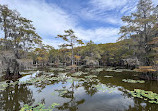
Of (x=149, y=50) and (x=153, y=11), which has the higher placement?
(x=153, y=11)

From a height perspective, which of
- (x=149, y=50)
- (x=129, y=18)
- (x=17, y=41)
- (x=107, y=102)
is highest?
(x=129, y=18)

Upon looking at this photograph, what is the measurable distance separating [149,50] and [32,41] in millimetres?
15490

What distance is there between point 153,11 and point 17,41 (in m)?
17.3

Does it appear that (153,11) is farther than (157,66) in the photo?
Yes

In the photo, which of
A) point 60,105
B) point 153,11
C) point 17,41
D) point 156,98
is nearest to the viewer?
point 60,105

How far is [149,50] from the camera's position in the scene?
983 centimetres

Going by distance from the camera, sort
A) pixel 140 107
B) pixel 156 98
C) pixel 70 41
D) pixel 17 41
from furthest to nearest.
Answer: pixel 70 41 < pixel 17 41 < pixel 156 98 < pixel 140 107

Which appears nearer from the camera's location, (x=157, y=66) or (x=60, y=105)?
(x=60, y=105)

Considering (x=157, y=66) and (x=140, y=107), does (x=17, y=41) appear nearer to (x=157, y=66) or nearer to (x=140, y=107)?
(x=140, y=107)

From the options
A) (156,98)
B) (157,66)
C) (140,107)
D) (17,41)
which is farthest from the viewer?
(17,41)

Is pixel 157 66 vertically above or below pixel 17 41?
below

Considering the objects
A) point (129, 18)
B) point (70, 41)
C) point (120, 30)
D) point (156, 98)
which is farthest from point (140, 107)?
point (70, 41)

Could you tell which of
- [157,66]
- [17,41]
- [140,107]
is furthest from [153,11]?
[17,41]

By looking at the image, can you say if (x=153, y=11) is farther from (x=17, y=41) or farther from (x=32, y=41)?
(x=17, y=41)
